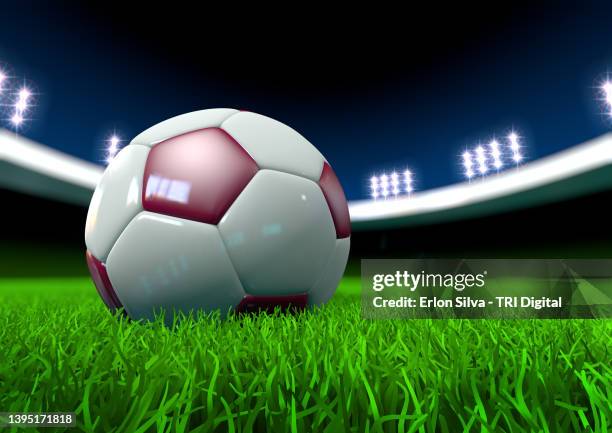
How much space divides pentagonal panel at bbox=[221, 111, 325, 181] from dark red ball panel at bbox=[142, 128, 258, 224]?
0.07 meters

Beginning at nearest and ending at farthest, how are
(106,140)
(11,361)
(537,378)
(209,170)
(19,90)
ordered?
(537,378), (11,361), (209,170), (19,90), (106,140)

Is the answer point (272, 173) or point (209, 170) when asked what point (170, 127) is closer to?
point (209, 170)

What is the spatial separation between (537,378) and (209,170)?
142 centimetres

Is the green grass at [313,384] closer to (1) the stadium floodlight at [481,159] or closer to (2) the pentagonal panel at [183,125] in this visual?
(2) the pentagonal panel at [183,125]

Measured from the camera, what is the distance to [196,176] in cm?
177

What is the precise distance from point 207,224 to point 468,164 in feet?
83.1

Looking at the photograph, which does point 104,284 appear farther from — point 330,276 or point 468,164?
point 468,164

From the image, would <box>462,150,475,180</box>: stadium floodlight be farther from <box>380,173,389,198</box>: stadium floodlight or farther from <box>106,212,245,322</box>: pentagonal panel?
<box>106,212,245,322</box>: pentagonal panel

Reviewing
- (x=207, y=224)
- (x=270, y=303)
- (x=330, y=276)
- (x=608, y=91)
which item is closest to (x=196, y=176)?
(x=207, y=224)

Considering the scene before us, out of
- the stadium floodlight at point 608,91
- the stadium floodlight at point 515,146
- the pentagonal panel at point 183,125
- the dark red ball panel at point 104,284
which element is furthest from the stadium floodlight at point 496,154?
the dark red ball panel at point 104,284

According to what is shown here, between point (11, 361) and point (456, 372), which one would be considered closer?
point (456, 372)

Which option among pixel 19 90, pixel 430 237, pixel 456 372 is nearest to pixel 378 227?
pixel 430 237

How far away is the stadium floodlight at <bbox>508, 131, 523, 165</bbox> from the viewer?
2200 cm

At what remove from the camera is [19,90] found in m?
19.4
